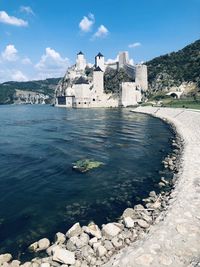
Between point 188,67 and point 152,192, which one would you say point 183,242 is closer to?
point 152,192

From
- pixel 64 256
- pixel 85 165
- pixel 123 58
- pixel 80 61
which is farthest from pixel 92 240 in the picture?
pixel 80 61

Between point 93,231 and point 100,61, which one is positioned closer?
point 93,231

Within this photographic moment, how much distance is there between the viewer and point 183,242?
393 inches

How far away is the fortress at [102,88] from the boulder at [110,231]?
355 ft

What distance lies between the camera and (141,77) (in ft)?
420

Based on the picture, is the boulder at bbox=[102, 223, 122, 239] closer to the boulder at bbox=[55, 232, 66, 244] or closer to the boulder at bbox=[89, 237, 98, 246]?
the boulder at bbox=[89, 237, 98, 246]

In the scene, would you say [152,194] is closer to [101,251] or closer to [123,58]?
[101,251]

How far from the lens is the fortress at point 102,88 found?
120 metres

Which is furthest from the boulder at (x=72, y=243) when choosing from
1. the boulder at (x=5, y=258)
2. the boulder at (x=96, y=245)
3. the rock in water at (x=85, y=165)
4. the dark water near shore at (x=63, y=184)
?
the rock in water at (x=85, y=165)

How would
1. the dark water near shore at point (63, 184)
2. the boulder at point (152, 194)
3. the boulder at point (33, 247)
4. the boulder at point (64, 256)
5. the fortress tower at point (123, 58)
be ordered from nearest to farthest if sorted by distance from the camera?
the boulder at point (64, 256), the boulder at point (33, 247), the dark water near shore at point (63, 184), the boulder at point (152, 194), the fortress tower at point (123, 58)

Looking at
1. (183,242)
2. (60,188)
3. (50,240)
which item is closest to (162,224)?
(183,242)

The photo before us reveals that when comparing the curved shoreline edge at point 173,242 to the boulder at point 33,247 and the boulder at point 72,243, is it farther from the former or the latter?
the boulder at point 33,247

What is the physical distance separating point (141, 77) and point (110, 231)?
121399 mm

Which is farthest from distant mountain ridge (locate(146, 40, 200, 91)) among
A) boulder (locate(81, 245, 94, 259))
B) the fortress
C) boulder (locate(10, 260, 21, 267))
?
boulder (locate(10, 260, 21, 267))
